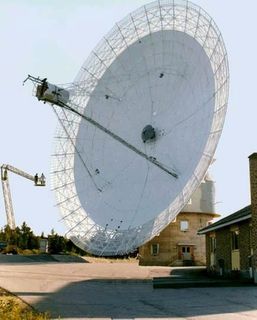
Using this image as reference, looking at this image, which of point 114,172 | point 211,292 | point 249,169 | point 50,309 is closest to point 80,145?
point 114,172

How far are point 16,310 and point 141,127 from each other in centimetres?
2163

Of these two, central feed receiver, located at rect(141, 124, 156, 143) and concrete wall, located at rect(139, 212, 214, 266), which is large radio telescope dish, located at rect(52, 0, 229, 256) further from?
concrete wall, located at rect(139, 212, 214, 266)

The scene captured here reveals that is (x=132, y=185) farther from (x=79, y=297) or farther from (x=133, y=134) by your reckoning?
(x=79, y=297)

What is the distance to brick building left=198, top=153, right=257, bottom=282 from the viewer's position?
2784cm

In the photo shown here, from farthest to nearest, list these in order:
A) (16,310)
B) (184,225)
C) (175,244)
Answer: (184,225)
(175,244)
(16,310)

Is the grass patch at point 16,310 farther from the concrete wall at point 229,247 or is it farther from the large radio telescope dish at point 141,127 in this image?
the concrete wall at point 229,247

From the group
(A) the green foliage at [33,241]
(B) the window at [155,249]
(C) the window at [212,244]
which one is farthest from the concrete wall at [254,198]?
(A) the green foliage at [33,241]

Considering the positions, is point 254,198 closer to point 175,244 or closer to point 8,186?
point 175,244

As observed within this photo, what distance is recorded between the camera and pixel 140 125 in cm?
3375

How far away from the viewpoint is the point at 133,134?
34.1 m

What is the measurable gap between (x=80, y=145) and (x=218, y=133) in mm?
13977

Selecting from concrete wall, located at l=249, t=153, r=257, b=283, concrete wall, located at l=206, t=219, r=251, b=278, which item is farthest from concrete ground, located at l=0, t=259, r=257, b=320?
concrete wall, located at l=206, t=219, r=251, b=278

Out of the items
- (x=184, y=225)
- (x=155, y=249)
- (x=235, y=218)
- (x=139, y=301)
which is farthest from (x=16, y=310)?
(x=184, y=225)

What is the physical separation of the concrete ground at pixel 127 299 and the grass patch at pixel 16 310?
47cm
